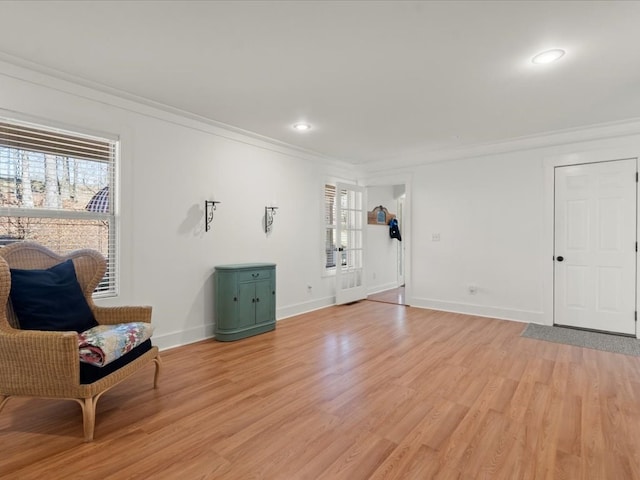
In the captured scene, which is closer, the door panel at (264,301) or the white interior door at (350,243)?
the door panel at (264,301)

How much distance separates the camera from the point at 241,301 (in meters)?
3.90

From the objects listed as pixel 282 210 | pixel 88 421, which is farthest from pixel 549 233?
pixel 88 421

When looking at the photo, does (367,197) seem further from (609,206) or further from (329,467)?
(329,467)

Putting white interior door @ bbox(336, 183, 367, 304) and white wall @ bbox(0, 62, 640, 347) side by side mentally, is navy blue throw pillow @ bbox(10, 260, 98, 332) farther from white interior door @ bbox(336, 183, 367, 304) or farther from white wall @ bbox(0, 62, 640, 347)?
white interior door @ bbox(336, 183, 367, 304)

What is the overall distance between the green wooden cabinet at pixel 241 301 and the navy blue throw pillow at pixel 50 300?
141 cm

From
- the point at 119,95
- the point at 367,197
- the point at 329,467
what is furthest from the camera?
the point at 367,197

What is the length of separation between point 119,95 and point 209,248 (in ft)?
5.80

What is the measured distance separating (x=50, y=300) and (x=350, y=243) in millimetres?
4391

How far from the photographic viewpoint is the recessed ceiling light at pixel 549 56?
7.82ft

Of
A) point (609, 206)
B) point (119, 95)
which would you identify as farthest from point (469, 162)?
point (119, 95)

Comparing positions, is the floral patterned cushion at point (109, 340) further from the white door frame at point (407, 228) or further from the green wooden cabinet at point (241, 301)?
the white door frame at point (407, 228)

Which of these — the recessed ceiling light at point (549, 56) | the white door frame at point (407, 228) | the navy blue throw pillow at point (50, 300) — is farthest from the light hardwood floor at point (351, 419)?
the recessed ceiling light at point (549, 56)

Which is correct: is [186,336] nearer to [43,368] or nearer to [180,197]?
[180,197]

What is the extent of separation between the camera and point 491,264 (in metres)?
4.89
